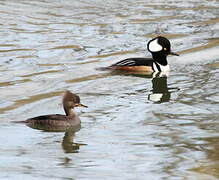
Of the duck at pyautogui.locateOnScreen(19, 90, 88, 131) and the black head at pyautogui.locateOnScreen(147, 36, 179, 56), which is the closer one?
the duck at pyautogui.locateOnScreen(19, 90, 88, 131)

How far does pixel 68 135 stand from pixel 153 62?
5.51 metres

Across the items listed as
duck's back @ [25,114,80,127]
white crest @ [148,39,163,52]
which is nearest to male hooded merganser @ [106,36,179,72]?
white crest @ [148,39,163,52]

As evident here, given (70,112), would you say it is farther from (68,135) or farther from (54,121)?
(68,135)

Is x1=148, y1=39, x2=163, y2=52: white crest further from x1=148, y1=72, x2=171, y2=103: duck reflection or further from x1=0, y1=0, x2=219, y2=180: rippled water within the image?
x1=148, y1=72, x2=171, y2=103: duck reflection

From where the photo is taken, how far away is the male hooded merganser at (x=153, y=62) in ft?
48.7

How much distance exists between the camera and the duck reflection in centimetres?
1247

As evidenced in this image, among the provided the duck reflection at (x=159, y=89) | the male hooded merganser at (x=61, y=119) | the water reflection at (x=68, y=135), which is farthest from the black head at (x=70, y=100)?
the duck reflection at (x=159, y=89)

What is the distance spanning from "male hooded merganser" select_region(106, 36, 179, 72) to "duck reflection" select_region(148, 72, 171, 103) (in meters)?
0.23

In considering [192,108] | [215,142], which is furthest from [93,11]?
[215,142]

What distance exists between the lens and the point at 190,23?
20.8 meters

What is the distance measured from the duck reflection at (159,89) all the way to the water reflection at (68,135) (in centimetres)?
250

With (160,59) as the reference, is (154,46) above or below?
above

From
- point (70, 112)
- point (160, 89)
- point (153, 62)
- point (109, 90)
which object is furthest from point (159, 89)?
point (70, 112)

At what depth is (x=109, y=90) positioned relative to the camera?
43.1ft
